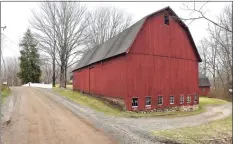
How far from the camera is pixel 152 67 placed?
19.9 meters

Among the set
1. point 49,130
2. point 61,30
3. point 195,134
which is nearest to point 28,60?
point 61,30

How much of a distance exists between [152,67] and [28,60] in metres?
32.7

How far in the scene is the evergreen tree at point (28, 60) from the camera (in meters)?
45.9

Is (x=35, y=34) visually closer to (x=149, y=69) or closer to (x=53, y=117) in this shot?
(x=149, y=69)

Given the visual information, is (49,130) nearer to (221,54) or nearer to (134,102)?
(134,102)

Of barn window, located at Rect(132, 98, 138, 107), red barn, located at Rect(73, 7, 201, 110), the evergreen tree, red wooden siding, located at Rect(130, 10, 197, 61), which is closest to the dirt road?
barn window, located at Rect(132, 98, 138, 107)

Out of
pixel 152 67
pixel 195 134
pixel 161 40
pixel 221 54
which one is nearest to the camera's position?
pixel 195 134

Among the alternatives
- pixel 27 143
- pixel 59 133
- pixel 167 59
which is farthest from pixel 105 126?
pixel 167 59

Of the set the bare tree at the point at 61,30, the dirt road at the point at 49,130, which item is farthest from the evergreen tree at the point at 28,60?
the dirt road at the point at 49,130

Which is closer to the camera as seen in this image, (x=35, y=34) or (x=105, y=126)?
Answer: (x=105, y=126)

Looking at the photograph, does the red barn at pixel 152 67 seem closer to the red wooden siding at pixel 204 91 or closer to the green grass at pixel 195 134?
the green grass at pixel 195 134

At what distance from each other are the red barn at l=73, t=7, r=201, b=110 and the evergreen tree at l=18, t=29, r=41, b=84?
25708mm

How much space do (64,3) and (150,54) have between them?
21.3m

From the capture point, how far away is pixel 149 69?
19656 millimetres
